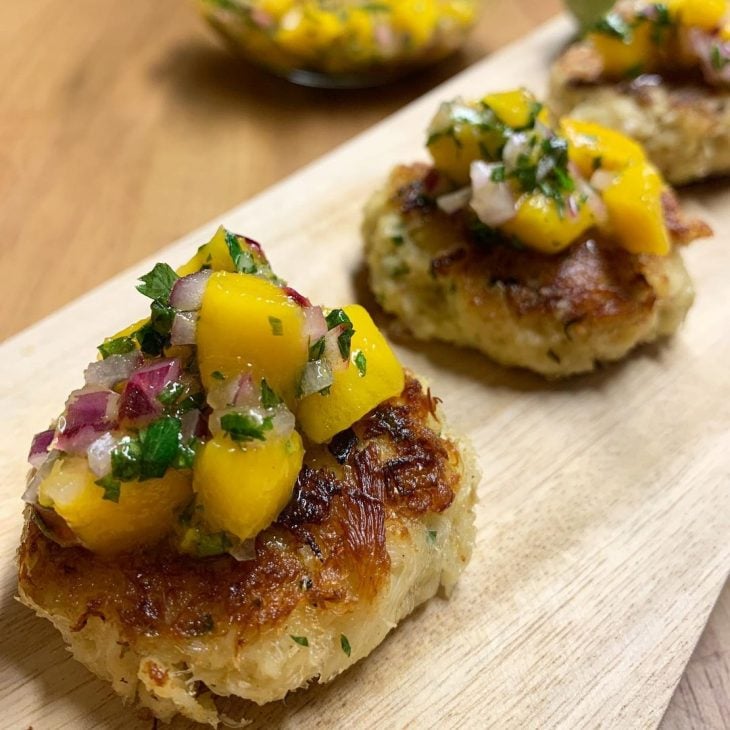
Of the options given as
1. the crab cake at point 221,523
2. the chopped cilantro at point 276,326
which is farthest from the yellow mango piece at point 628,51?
the chopped cilantro at point 276,326

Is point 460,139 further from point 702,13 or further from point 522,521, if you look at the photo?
point 702,13

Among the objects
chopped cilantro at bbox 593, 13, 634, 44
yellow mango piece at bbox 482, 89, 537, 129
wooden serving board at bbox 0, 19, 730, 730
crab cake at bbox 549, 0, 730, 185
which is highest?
yellow mango piece at bbox 482, 89, 537, 129

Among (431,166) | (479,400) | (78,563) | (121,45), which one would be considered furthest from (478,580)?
(121,45)

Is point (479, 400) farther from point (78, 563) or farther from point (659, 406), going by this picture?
point (78, 563)

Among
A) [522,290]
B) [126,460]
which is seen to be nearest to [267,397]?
[126,460]

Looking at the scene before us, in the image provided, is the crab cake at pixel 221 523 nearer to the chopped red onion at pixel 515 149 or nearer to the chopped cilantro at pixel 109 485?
the chopped cilantro at pixel 109 485

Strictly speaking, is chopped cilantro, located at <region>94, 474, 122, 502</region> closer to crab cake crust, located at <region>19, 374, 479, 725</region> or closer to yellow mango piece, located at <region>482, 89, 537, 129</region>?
crab cake crust, located at <region>19, 374, 479, 725</region>

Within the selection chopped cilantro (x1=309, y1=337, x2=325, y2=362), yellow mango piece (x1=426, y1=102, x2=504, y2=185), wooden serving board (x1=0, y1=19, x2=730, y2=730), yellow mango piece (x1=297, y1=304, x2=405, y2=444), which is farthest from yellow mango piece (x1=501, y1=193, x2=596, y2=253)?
chopped cilantro (x1=309, y1=337, x2=325, y2=362)
